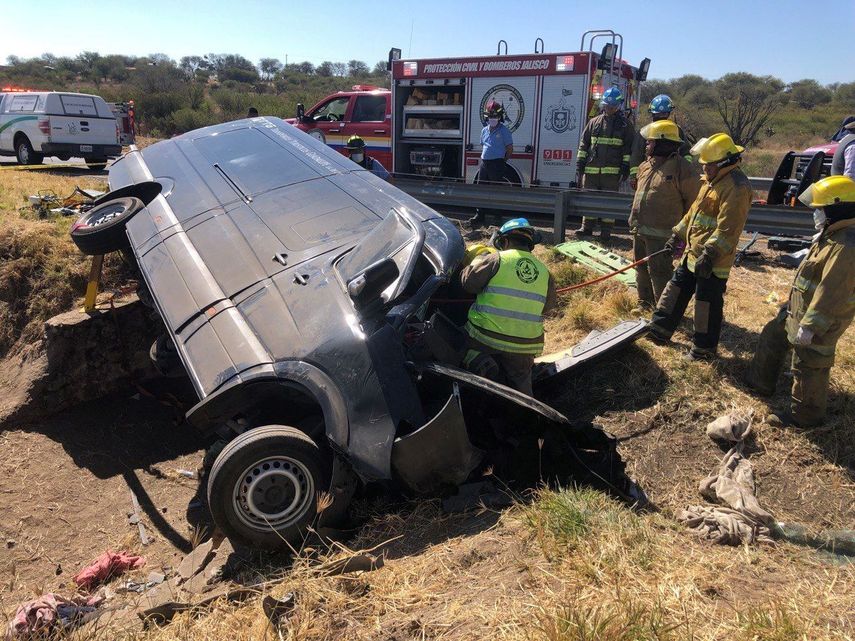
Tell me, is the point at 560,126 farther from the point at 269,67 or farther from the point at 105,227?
the point at 269,67

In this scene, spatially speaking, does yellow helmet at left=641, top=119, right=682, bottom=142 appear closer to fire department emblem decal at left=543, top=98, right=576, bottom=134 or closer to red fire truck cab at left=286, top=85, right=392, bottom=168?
A: fire department emblem decal at left=543, top=98, right=576, bottom=134

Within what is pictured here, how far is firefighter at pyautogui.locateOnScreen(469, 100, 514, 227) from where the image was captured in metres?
9.69

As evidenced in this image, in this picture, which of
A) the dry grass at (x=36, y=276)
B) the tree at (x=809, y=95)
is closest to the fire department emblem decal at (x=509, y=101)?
the dry grass at (x=36, y=276)

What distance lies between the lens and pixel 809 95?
39.9 meters

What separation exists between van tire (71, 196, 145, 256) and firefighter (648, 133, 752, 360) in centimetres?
414

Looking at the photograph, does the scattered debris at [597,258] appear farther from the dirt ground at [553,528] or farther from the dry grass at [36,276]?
the dry grass at [36,276]

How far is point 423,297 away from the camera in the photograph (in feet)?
11.3

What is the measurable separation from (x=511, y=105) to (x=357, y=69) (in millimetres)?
65456

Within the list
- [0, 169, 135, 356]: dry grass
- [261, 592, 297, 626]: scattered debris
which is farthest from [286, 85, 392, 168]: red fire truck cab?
[261, 592, 297, 626]: scattered debris

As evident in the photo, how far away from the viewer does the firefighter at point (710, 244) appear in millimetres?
4613

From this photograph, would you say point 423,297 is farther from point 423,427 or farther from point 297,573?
point 297,573

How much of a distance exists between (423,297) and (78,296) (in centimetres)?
467

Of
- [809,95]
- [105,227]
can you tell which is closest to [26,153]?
[105,227]

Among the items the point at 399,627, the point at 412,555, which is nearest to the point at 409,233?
the point at 412,555
